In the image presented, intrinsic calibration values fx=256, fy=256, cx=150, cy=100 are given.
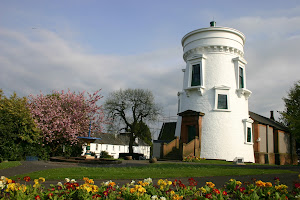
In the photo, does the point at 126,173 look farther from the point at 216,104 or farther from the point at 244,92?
the point at 244,92

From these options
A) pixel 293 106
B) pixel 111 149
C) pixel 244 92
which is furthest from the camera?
pixel 111 149

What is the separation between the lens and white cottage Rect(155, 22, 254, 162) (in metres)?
25.1

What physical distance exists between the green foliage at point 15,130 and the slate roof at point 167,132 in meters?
23.0

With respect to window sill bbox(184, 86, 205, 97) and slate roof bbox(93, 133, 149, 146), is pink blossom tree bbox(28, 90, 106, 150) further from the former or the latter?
slate roof bbox(93, 133, 149, 146)

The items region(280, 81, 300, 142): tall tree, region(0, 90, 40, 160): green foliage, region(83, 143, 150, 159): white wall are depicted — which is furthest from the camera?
region(83, 143, 150, 159): white wall

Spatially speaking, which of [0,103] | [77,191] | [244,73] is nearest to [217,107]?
[244,73]

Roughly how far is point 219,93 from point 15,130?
18.8 metres

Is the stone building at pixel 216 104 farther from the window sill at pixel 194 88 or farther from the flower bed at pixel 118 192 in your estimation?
the flower bed at pixel 118 192

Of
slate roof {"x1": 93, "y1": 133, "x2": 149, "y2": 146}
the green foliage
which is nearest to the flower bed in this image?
the green foliage

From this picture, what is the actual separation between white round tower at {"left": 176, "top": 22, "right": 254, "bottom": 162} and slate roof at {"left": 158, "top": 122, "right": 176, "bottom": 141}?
41.1ft

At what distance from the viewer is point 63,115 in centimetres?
2484

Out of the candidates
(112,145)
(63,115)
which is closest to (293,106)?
(63,115)

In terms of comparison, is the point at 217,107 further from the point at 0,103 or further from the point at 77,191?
the point at 77,191

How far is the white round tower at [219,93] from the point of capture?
25109mm
